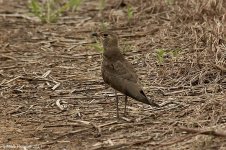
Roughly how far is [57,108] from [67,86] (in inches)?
28.3

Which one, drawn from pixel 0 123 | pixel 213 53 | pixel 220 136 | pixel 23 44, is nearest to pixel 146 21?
pixel 23 44

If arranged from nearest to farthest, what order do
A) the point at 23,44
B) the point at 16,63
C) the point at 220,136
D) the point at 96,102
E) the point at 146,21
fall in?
the point at 220,136 < the point at 96,102 < the point at 16,63 < the point at 23,44 < the point at 146,21

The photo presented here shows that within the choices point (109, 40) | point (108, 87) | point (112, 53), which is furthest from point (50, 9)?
point (112, 53)

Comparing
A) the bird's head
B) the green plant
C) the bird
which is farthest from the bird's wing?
the green plant

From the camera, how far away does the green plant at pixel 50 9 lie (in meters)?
9.80

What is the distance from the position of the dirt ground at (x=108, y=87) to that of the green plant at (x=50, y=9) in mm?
111

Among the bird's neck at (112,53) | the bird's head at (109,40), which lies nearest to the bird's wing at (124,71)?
the bird's neck at (112,53)

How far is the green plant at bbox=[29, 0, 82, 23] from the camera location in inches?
386

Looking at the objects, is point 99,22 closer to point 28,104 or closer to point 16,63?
point 16,63

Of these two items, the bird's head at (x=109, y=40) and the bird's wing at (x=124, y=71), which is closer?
the bird's wing at (x=124, y=71)

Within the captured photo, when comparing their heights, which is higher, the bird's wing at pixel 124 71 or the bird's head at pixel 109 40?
the bird's head at pixel 109 40

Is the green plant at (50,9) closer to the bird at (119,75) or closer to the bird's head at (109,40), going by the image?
the bird's head at (109,40)

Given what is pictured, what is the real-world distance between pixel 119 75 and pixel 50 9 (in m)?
4.58

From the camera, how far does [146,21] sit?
9.48 m
